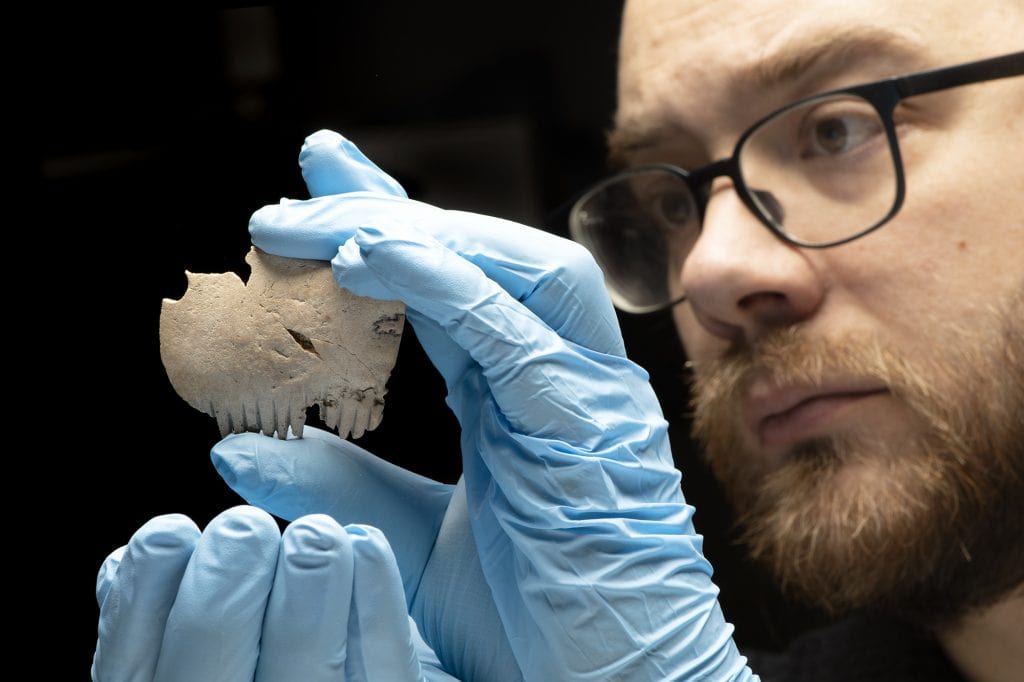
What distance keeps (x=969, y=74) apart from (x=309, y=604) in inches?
45.9

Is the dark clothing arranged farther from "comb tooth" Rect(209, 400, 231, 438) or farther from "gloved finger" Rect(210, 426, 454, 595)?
"comb tooth" Rect(209, 400, 231, 438)

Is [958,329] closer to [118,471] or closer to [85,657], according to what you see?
[118,471]

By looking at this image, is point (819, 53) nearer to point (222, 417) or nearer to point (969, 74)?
point (969, 74)

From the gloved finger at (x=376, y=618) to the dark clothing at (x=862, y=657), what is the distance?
0.91m

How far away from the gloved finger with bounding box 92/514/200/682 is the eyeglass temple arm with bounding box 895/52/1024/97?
3.81 ft

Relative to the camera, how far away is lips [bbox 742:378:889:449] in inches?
60.9

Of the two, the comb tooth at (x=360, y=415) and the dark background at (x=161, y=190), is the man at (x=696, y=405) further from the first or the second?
the dark background at (x=161, y=190)

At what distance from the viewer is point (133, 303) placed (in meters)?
1.31

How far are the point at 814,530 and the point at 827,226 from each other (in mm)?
461

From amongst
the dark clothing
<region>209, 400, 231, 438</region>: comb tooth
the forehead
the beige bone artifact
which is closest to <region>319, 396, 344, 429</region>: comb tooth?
the beige bone artifact

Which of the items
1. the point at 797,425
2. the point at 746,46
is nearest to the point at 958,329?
the point at 797,425

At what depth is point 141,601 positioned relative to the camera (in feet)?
3.22

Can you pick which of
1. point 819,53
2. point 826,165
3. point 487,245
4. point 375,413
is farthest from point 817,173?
point 375,413

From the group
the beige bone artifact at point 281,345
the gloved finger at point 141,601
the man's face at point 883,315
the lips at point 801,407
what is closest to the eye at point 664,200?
the man's face at point 883,315
